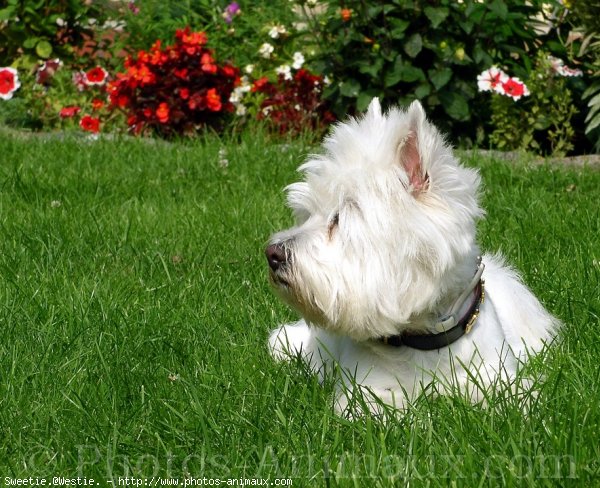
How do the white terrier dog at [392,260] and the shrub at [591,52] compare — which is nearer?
the white terrier dog at [392,260]

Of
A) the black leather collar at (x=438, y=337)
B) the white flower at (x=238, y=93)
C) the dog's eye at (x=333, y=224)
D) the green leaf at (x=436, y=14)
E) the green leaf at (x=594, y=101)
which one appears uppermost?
the dog's eye at (x=333, y=224)

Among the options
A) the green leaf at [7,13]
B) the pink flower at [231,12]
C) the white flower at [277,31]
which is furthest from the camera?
the pink flower at [231,12]

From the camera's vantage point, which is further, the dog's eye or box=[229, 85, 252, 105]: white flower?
box=[229, 85, 252, 105]: white flower

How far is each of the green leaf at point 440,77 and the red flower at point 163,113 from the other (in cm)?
193

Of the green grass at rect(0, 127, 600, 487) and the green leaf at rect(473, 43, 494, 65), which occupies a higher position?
the green grass at rect(0, 127, 600, 487)

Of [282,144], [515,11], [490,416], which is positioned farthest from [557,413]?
[515,11]

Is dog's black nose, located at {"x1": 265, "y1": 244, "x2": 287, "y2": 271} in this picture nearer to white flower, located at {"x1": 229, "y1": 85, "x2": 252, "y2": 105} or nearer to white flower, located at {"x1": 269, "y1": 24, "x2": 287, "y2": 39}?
white flower, located at {"x1": 229, "y1": 85, "x2": 252, "y2": 105}

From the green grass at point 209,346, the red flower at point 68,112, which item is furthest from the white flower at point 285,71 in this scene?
the green grass at point 209,346

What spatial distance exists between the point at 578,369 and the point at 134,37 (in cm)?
674

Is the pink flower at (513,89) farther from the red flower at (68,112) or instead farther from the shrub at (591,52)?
the red flower at (68,112)

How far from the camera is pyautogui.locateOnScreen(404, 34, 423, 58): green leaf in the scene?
6.79 metres

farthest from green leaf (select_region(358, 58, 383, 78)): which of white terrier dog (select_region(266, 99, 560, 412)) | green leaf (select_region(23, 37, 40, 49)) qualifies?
white terrier dog (select_region(266, 99, 560, 412))

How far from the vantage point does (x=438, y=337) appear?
10.2 ft

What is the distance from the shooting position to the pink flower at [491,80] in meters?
6.84
